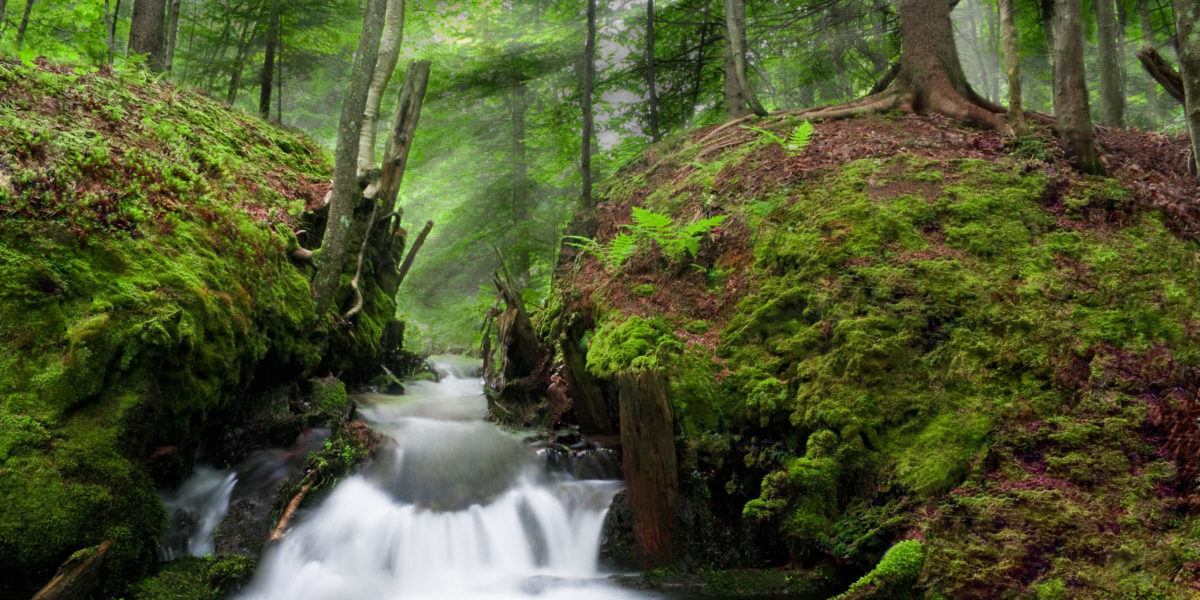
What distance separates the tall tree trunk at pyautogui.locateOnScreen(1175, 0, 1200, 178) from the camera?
4.07 metres

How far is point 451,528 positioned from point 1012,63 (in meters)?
7.46

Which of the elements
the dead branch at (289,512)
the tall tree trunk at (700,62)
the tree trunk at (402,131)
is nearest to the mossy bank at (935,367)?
the dead branch at (289,512)

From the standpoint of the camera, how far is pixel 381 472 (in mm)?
5922

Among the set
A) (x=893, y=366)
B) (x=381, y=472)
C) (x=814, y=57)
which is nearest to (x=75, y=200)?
(x=381, y=472)

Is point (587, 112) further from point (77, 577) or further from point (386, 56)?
point (77, 577)

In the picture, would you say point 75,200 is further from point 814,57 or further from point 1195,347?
point 814,57

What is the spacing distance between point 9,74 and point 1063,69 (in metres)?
9.93

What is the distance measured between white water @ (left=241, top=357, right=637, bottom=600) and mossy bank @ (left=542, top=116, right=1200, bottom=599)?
3.58 feet

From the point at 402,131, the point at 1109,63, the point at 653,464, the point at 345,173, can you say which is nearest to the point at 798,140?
the point at 653,464

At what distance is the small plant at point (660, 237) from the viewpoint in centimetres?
618

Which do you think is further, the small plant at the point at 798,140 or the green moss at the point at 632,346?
the small plant at the point at 798,140

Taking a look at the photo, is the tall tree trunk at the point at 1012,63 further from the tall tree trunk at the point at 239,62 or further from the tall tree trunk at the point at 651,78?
the tall tree trunk at the point at 239,62

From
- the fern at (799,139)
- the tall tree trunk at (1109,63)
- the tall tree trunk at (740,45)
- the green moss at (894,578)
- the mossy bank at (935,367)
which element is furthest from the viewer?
the tall tree trunk at (740,45)

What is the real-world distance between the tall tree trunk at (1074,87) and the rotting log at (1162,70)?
463 millimetres
